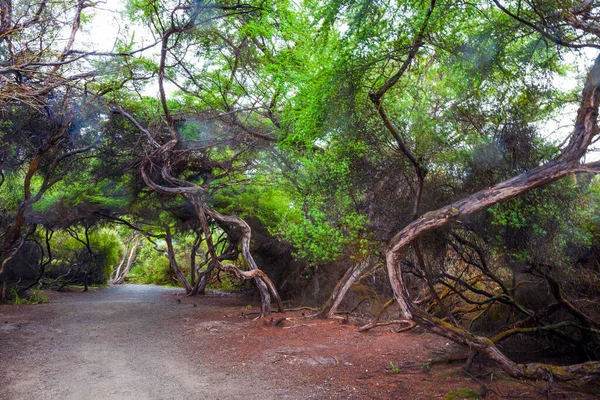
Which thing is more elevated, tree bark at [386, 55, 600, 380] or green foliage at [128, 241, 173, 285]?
tree bark at [386, 55, 600, 380]

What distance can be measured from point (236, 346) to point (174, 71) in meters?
6.65

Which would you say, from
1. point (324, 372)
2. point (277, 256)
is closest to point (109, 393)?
point (324, 372)

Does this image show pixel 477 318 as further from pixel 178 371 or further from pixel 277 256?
pixel 277 256

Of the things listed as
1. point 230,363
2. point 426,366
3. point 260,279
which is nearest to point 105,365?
point 230,363

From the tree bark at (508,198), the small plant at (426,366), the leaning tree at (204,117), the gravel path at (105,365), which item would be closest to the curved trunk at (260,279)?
the leaning tree at (204,117)

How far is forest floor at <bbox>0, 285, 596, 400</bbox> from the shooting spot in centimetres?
546

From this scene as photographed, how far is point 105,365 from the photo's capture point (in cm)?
671

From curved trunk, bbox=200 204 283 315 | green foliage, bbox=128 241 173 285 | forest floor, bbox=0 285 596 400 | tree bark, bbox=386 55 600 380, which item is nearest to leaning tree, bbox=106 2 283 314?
curved trunk, bbox=200 204 283 315

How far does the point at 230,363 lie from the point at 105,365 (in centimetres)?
197

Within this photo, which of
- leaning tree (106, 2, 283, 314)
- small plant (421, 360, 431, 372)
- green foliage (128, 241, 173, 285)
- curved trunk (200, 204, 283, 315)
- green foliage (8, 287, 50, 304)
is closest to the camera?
small plant (421, 360, 431, 372)

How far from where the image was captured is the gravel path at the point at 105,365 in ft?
17.7

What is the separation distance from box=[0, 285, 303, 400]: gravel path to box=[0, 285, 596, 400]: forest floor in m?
0.01

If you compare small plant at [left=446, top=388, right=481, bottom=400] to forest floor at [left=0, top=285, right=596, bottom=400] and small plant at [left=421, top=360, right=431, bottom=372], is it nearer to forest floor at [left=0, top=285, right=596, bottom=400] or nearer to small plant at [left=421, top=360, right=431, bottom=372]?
forest floor at [left=0, top=285, right=596, bottom=400]

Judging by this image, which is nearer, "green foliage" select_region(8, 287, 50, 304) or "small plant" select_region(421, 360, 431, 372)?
"small plant" select_region(421, 360, 431, 372)
